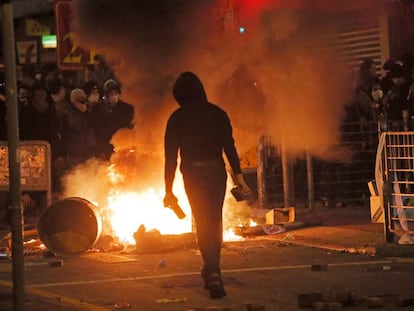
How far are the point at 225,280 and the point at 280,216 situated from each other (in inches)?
173

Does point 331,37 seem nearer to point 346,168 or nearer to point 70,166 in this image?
point 346,168

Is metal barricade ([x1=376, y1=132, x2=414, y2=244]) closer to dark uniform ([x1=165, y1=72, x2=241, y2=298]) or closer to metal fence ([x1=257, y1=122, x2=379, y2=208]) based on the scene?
dark uniform ([x1=165, y1=72, x2=241, y2=298])

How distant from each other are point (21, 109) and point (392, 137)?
6.73 meters

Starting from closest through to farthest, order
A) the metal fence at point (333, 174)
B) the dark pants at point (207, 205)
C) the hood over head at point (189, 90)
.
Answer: the dark pants at point (207, 205) < the hood over head at point (189, 90) < the metal fence at point (333, 174)

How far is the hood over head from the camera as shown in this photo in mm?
8539

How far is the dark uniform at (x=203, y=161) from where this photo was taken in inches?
325

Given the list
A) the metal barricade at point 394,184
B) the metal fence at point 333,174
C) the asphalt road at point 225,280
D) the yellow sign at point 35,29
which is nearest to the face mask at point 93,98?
the metal fence at point 333,174

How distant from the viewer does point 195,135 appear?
836cm

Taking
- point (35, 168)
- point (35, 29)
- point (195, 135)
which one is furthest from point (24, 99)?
point (35, 29)

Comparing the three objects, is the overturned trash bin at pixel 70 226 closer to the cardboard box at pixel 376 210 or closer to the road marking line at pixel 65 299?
the road marking line at pixel 65 299

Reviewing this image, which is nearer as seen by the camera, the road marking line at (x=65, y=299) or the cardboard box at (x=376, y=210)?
the road marking line at (x=65, y=299)

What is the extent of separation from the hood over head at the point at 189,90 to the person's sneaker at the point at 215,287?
152 cm

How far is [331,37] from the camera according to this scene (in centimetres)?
1602

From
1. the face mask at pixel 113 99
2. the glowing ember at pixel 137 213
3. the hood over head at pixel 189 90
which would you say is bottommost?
the glowing ember at pixel 137 213
